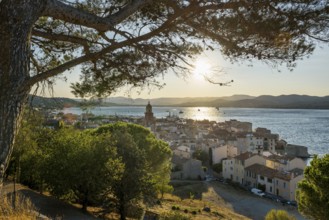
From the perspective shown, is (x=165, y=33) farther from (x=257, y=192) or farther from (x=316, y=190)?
(x=257, y=192)

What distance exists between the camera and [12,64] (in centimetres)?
394

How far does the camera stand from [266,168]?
42375 millimetres

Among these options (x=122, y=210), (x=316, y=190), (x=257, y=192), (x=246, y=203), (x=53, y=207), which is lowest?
(x=257, y=192)

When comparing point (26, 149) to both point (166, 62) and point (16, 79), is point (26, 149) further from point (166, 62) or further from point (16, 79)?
point (16, 79)

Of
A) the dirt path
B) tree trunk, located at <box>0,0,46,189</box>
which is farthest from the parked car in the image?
tree trunk, located at <box>0,0,46,189</box>

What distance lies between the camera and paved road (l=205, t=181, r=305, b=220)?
31375mm

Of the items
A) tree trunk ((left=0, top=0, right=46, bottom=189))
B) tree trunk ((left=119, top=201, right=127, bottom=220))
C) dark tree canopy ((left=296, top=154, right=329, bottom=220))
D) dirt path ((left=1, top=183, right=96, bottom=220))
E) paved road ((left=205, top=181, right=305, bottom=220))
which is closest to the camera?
tree trunk ((left=0, top=0, right=46, bottom=189))

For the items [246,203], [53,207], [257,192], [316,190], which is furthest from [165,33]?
[257,192]

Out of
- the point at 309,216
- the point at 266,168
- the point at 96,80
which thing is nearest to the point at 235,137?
the point at 266,168

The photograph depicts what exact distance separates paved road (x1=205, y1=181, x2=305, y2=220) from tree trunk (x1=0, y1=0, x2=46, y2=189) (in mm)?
28494

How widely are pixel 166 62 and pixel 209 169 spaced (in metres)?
47.0

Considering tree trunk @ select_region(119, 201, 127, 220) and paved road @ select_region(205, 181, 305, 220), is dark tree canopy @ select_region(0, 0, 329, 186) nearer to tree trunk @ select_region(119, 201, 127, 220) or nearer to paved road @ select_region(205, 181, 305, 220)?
tree trunk @ select_region(119, 201, 127, 220)

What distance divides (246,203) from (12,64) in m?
33.4

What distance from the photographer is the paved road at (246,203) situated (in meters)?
31.4
